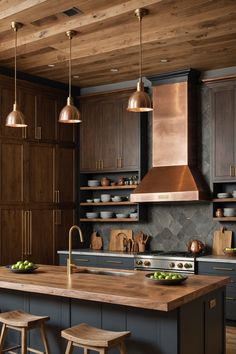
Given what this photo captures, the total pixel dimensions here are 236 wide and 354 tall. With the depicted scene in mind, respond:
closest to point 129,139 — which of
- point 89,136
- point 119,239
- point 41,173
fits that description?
point 89,136

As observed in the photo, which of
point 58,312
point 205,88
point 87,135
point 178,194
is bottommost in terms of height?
point 58,312

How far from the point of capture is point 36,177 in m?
6.61

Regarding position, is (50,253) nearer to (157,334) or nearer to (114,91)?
(114,91)

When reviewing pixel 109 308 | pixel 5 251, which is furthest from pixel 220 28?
pixel 5 251

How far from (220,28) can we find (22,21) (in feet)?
6.34

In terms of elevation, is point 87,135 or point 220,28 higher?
point 220,28

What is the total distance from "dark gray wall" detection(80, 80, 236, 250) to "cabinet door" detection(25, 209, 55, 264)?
1.26 meters

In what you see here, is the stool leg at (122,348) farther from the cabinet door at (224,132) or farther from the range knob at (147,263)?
the cabinet door at (224,132)

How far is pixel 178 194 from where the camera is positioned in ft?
19.5

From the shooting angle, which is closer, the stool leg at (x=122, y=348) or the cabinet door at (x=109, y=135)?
the stool leg at (x=122, y=348)

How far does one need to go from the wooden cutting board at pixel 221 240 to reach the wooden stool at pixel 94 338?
3006 millimetres

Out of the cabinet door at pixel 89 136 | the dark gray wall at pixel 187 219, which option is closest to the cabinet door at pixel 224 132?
the dark gray wall at pixel 187 219

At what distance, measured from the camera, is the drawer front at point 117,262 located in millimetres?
6180

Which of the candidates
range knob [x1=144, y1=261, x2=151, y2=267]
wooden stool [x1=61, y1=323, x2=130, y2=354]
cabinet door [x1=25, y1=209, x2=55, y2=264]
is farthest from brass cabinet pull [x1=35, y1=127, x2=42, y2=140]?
wooden stool [x1=61, y1=323, x2=130, y2=354]
